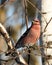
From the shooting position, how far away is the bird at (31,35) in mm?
3424

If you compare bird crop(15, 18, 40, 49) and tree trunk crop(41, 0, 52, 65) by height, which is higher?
tree trunk crop(41, 0, 52, 65)

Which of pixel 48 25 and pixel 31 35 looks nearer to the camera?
pixel 48 25

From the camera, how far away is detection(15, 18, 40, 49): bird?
11.2ft

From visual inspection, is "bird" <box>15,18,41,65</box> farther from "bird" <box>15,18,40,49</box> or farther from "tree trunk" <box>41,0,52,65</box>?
"tree trunk" <box>41,0,52,65</box>

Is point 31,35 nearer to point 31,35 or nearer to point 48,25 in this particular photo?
point 31,35

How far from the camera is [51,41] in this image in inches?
119

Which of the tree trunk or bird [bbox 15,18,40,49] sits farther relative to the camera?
bird [bbox 15,18,40,49]

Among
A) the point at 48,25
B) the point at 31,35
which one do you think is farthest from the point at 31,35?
the point at 48,25

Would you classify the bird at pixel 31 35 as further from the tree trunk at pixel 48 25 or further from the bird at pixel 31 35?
the tree trunk at pixel 48 25

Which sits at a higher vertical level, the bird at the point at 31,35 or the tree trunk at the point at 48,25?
the tree trunk at the point at 48,25

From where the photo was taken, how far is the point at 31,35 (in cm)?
351

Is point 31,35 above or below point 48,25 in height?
below

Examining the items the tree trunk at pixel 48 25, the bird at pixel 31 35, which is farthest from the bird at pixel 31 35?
the tree trunk at pixel 48 25

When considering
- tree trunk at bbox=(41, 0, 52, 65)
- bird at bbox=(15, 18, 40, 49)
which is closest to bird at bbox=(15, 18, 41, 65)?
bird at bbox=(15, 18, 40, 49)
